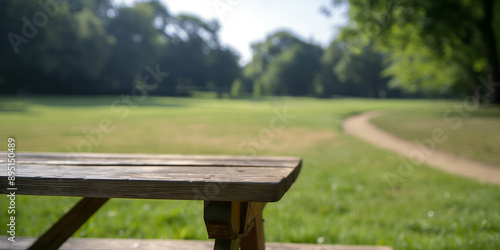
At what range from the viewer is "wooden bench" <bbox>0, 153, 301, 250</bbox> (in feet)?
3.61

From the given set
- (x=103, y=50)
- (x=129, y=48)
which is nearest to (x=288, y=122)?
(x=103, y=50)

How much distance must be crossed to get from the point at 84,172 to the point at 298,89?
5987cm

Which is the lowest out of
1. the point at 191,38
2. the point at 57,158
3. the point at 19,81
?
the point at 57,158

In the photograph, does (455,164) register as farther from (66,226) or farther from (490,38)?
(490,38)

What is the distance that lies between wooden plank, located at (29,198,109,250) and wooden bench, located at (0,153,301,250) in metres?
0.02

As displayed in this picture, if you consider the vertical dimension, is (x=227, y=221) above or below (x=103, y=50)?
below

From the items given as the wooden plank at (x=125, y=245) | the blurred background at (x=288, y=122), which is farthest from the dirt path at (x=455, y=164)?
the wooden plank at (x=125, y=245)

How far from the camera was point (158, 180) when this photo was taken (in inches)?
45.4

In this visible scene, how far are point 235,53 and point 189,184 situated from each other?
220 feet

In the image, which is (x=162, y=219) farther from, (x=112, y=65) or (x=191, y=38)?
(x=191, y=38)

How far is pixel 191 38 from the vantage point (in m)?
61.0

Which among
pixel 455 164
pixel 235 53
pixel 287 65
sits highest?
pixel 235 53

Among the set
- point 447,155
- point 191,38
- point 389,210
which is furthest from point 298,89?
point 389,210

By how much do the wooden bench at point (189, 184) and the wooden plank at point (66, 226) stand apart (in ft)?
0.06
